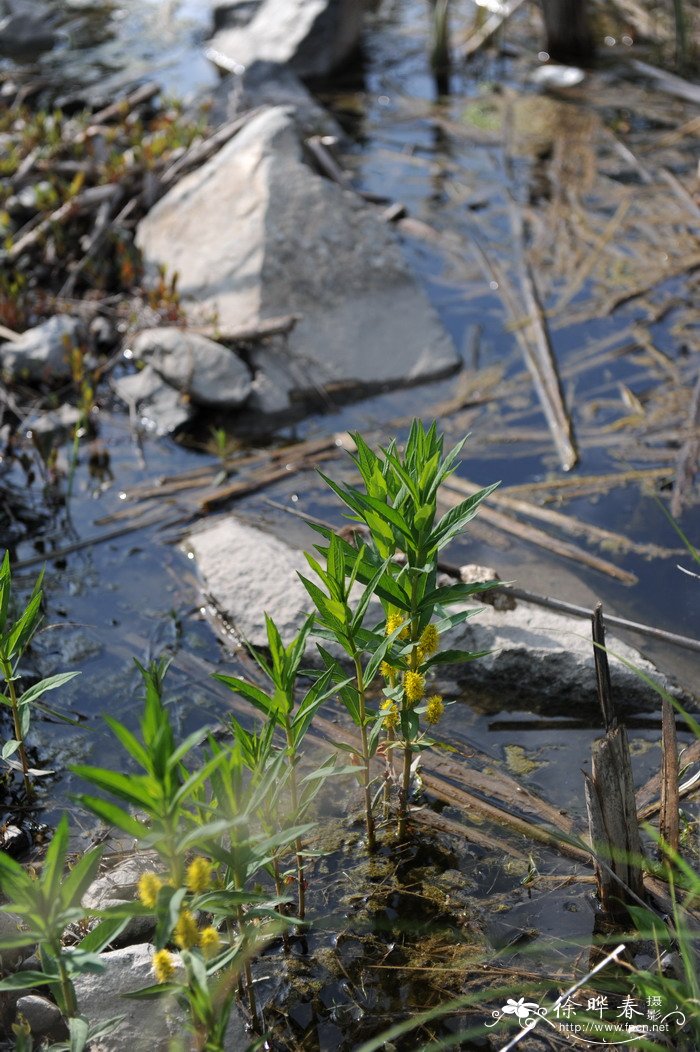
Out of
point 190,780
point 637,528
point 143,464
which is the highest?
point 190,780

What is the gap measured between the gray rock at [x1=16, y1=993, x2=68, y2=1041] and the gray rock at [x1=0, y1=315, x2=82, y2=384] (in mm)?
3708

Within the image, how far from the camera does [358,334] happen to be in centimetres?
580

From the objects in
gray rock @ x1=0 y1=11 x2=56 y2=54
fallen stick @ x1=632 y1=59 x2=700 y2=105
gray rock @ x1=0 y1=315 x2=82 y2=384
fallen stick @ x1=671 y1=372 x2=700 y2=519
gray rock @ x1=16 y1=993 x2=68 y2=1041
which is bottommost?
fallen stick @ x1=671 y1=372 x2=700 y2=519

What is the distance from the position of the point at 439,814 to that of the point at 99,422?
3133mm

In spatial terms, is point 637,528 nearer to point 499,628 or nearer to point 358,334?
point 499,628

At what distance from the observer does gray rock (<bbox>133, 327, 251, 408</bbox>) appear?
17.5 feet

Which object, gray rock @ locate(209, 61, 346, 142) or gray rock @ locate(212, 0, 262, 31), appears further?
gray rock @ locate(212, 0, 262, 31)

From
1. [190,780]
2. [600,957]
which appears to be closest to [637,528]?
[600,957]

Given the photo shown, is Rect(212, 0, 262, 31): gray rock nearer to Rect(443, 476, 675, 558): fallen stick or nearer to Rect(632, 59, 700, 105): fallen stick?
Rect(632, 59, 700, 105): fallen stick

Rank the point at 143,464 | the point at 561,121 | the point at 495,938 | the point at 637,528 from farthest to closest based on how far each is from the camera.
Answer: the point at 561,121 → the point at 143,464 → the point at 637,528 → the point at 495,938

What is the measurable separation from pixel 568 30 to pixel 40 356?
628 centimetres

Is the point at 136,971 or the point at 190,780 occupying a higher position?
the point at 190,780

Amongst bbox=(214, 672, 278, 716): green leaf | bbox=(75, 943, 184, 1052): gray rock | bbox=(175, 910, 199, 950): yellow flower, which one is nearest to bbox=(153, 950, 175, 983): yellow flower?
bbox=(175, 910, 199, 950): yellow flower

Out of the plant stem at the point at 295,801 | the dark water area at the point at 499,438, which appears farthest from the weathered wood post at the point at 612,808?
the plant stem at the point at 295,801
